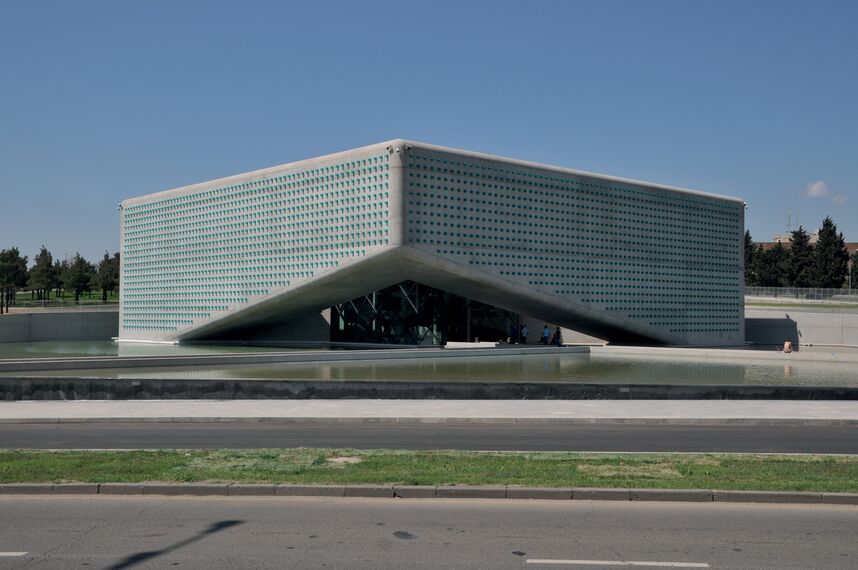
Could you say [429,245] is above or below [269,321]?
above

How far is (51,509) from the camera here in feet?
30.2

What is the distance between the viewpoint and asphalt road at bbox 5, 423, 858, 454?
13414mm

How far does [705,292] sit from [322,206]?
21.2 m

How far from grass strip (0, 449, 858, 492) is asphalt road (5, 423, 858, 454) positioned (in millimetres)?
1261

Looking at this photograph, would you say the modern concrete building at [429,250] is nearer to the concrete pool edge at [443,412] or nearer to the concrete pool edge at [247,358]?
the concrete pool edge at [247,358]

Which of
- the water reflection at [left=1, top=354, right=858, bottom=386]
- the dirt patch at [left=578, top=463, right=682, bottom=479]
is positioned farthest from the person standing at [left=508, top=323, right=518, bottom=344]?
the dirt patch at [left=578, top=463, right=682, bottom=479]

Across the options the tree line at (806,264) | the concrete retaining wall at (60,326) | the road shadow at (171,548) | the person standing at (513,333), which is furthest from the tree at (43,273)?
the road shadow at (171,548)

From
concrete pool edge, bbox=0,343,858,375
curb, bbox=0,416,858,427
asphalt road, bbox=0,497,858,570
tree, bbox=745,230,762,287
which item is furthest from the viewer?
tree, bbox=745,230,762,287

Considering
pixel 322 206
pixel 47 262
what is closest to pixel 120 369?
pixel 322 206

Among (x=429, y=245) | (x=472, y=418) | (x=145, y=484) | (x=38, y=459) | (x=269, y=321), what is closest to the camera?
(x=145, y=484)

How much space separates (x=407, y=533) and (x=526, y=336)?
35.4m

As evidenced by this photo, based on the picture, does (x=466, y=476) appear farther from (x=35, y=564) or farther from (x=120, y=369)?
(x=120, y=369)

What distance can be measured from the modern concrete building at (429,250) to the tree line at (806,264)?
112ft

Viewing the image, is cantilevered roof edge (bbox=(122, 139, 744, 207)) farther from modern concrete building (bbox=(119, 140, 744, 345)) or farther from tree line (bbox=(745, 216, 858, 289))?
tree line (bbox=(745, 216, 858, 289))
